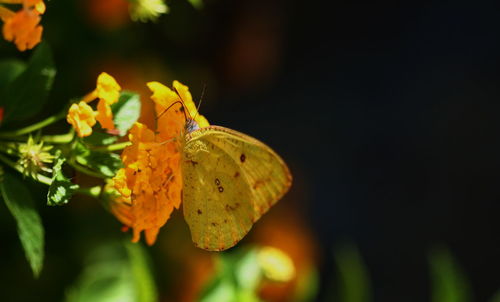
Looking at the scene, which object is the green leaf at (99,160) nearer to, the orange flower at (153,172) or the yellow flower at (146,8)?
the orange flower at (153,172)

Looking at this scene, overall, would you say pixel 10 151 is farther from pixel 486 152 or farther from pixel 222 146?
pixel 486 152

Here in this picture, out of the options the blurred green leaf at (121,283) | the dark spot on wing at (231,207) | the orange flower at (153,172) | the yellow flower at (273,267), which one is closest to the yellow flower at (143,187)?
the orange flower at (153,172)

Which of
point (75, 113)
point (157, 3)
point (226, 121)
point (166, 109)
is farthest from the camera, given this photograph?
point (226, 121)

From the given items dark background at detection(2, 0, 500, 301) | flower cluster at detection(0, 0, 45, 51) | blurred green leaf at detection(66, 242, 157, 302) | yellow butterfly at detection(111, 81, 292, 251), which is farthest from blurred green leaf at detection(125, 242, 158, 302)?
dark background at detection(2, 0, 500, 301)

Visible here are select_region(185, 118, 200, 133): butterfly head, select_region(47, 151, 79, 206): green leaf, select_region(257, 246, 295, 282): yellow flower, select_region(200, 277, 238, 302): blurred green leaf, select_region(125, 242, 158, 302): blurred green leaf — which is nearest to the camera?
select_region(47, 151, 79, 206): green leaf

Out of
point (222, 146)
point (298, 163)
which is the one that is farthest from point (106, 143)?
point (298, 163)

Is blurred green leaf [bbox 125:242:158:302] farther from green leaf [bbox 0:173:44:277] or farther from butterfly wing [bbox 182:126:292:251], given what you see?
green leaf [bbox 0:173:44:277]

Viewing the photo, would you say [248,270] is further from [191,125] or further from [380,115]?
[380,115]
